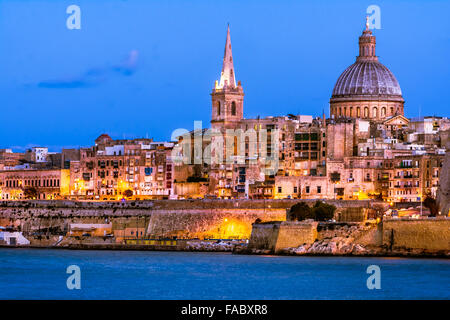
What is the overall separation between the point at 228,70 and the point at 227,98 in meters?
1.69

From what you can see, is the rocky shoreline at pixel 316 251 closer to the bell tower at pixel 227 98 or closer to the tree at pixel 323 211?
the tree at pixel 323 211

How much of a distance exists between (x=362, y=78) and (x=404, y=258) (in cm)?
3096

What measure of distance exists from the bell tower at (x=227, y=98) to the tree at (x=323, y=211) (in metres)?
17.1

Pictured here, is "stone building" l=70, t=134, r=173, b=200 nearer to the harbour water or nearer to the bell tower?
the bell tower

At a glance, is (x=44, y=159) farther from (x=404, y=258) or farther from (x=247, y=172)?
(x=404, y=258)

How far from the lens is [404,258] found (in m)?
54.8

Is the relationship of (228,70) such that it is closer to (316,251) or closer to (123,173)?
(123,173)

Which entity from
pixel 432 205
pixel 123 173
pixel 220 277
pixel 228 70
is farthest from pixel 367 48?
pixel 220 277

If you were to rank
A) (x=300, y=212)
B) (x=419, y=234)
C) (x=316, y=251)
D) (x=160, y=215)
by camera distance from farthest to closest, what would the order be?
(x=160, y=215) < (x=300, y=212) < (x=316, y=251) < (x=419, y=234)

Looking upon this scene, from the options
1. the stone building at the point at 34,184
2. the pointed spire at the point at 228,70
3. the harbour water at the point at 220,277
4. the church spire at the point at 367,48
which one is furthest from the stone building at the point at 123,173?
the harbour water at the point at 220,277

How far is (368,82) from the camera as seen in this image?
8425 centimetres
